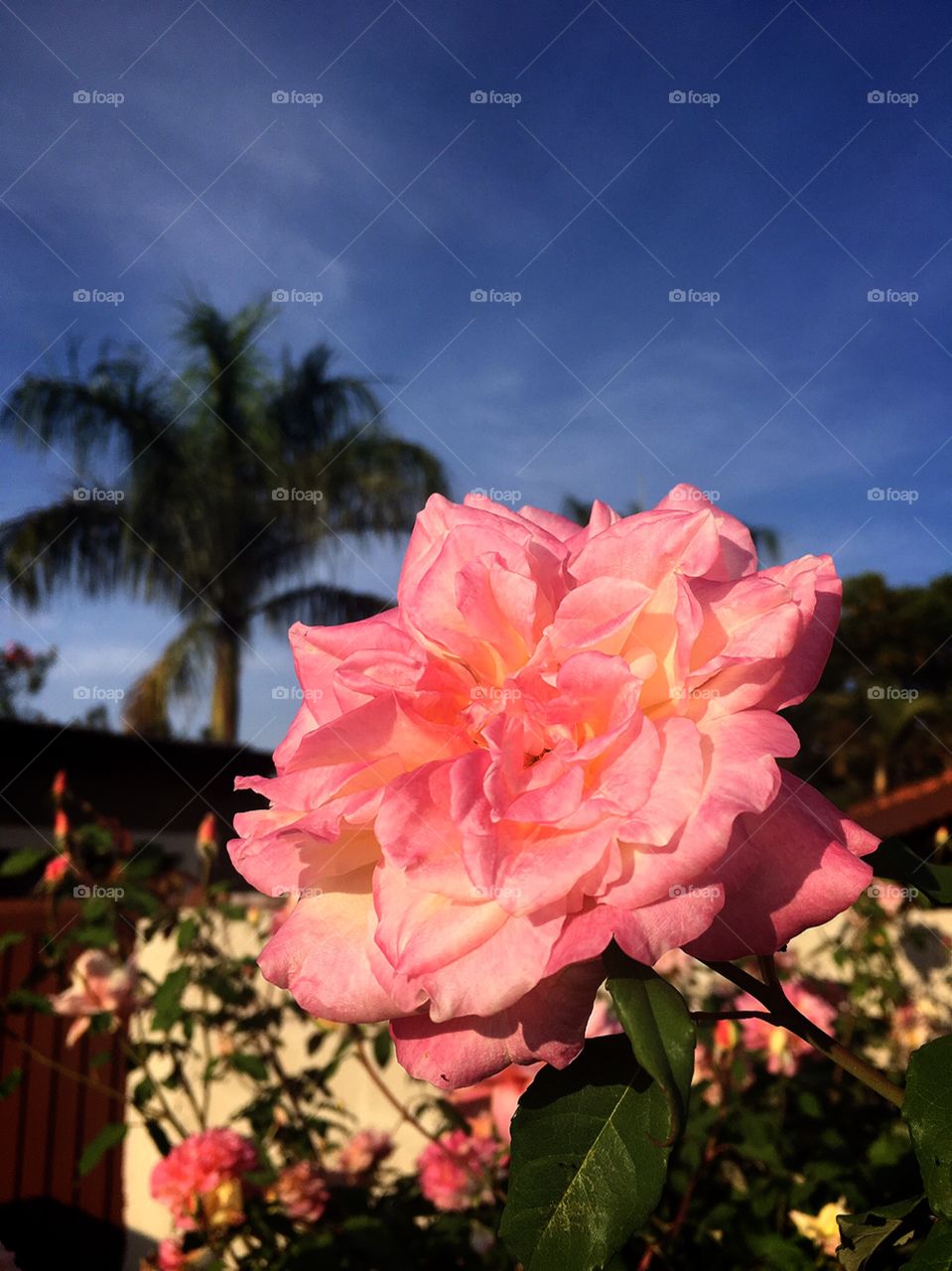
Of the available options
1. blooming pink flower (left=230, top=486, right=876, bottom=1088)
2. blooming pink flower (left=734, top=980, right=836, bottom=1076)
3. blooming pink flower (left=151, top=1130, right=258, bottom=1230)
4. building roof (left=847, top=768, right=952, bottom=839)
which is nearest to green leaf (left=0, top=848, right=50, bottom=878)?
blooming pink flower (left=151, top=1130, right=258, bottom=1230)

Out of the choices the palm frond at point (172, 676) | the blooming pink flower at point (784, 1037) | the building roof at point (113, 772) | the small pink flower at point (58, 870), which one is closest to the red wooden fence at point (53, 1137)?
the small pink flower at point (58, 870)

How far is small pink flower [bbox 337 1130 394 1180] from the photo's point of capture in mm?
2225

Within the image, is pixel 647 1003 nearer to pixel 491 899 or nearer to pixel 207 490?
pixel 491 899

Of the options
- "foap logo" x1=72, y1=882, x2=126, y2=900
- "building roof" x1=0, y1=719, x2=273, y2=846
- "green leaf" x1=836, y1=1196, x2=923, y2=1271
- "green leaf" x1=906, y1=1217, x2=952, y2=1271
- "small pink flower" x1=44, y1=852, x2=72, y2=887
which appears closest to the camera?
"green leaf" x1=906, y1=1217, x2=952, y2=1271

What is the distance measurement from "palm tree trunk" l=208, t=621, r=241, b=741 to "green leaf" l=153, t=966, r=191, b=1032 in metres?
11.6

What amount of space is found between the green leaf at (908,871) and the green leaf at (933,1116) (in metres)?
0.10

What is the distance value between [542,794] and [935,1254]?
0.29m

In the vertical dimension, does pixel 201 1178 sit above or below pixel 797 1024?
below

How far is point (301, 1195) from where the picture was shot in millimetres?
1972

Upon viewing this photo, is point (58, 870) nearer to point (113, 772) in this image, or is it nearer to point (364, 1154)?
point (364, 1154)

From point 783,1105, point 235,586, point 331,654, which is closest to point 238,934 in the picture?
point 783,1105

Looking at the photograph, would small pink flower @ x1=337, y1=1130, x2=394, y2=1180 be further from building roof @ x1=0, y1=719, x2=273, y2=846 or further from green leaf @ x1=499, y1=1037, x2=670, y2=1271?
building roof @ x1=0, y1=719, x2=273, y2=846

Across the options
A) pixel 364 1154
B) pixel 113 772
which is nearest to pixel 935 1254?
pixel 364 1154

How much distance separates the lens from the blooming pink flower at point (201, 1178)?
6.06ft
